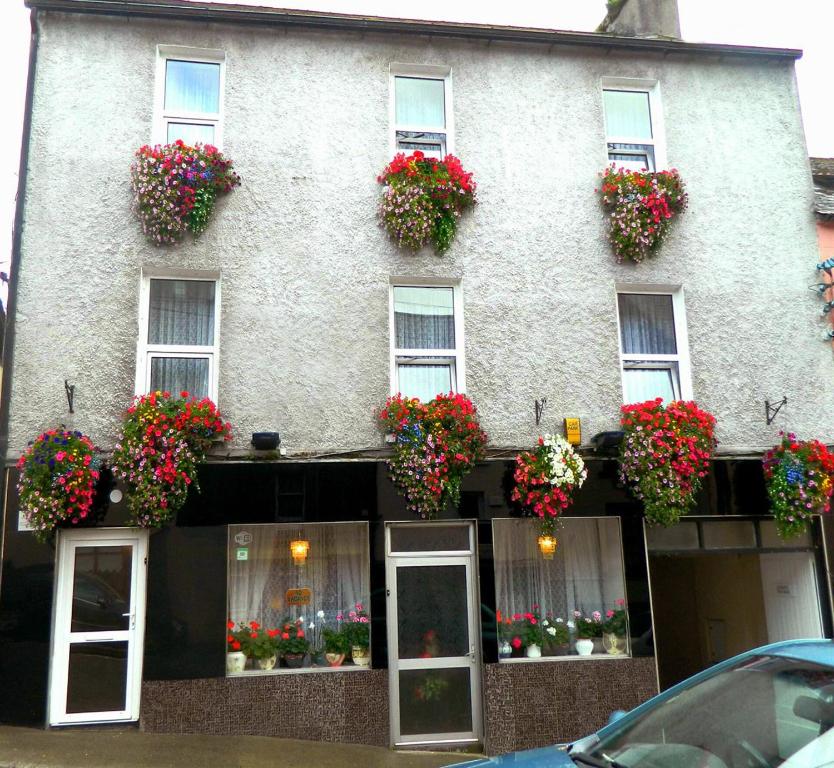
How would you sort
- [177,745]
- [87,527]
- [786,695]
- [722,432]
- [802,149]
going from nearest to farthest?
[786,695], [177,745], [87,527], [722,432], [802,149]

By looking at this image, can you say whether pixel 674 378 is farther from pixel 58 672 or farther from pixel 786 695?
pixel 58 672

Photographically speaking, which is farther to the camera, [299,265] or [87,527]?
[299,265]

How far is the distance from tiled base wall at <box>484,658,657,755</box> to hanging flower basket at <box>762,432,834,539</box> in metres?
2.28

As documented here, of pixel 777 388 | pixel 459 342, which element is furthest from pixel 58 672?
pixel 777 388

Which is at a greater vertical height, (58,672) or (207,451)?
(207,451)

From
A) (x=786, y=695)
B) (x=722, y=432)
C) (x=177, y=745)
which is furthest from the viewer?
(x=722, y=432)

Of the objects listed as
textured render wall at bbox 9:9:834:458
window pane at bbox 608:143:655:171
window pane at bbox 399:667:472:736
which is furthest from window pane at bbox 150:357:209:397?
window pane at bbox 608:143:655:171

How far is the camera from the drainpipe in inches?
314

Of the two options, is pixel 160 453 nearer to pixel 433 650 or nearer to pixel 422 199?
pixel 433 650

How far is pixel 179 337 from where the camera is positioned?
344 inches

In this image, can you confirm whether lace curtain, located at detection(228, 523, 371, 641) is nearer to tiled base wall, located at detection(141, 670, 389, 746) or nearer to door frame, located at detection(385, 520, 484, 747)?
door frame, located at detection(385, 520, 484, 747)

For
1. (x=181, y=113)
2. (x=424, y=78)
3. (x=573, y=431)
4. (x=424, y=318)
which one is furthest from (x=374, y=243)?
(x=573, y=431)

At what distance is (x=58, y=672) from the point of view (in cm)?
779

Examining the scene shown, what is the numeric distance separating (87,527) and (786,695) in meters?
6.81
